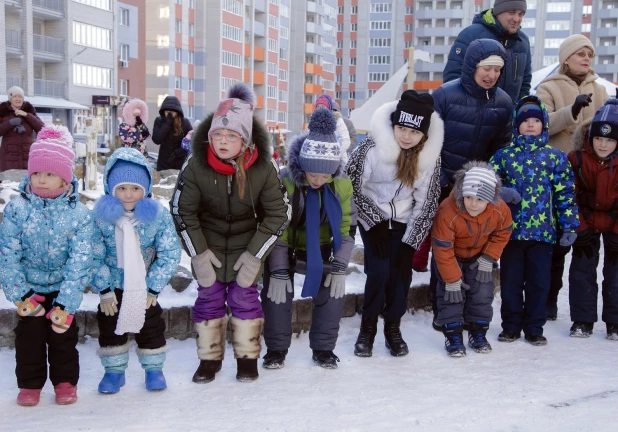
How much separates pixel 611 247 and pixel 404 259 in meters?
1.74

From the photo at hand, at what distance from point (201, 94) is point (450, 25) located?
33.2 metres

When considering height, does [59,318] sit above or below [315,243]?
below

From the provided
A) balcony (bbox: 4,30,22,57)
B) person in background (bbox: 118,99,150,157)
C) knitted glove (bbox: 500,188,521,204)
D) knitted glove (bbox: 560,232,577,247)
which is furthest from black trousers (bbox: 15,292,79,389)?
balcony (bbox: 4,30,22,57)

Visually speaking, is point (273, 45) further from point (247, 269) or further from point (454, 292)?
point (247, 269)

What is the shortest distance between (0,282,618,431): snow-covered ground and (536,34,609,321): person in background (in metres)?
0.79

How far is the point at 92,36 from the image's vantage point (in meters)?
35.4

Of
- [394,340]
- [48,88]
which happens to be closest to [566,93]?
[394,340]

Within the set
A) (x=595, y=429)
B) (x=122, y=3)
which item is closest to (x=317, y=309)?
(x=595, y=429)

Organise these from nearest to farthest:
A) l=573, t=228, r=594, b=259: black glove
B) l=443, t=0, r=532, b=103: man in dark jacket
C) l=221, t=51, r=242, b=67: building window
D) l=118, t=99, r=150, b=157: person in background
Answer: l=573, t=228, r=594, b=259: black glove, l=443, t=0, r=532, b=103: man in dark jacket, l=118, t=99, r=150, b=157: person in background, l=221, t=51, r=242, b=67: building window

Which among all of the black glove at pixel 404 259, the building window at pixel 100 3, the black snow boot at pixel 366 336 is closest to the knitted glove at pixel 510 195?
the black glove at pixel 404 259

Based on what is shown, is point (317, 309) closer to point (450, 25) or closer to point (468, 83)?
point (468, 83)

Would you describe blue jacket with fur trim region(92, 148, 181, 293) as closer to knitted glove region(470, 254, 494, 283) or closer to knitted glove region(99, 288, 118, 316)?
knitted glove region(99, 288, 118, 316)

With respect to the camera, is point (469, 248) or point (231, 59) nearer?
point (469, 248)

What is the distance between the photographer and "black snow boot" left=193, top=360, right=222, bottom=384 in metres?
4.06
